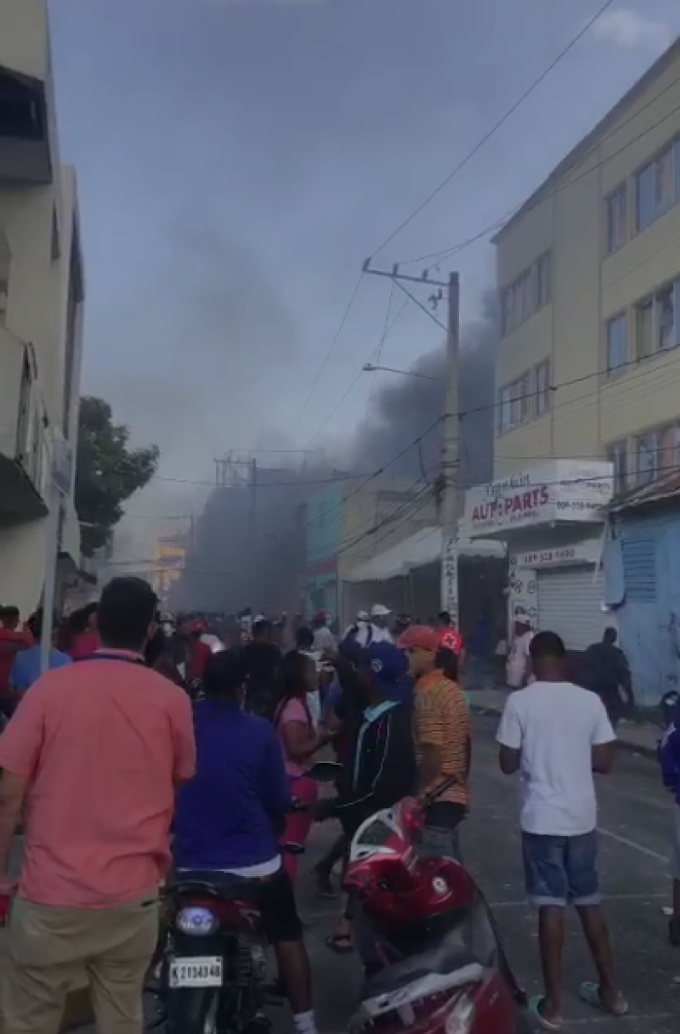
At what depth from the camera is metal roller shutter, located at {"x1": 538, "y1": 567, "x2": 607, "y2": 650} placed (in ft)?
72.8

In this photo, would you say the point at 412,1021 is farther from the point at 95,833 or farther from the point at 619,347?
the point at 619,347

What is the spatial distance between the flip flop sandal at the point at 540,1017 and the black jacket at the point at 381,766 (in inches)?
42.3

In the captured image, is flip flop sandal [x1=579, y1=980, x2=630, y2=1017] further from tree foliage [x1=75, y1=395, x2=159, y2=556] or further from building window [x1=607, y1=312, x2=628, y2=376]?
tree foliage [x1=75, y1=395, x2=159, y2=556]

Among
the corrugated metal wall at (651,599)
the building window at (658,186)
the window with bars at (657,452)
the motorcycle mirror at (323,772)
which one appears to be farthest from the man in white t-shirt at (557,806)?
the building window at (658,186)

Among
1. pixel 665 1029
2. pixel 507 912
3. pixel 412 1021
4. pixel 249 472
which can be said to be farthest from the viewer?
pixel 249 472

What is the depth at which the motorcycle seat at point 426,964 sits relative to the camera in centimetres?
389

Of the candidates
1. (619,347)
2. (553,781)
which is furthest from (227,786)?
(619,347)

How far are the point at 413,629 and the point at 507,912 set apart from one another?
6.32ft

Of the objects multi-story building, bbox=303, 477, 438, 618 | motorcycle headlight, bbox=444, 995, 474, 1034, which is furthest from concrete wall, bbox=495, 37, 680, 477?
motorcycle headlight, bbox=444, 995, 474, 1034

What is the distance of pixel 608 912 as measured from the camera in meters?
7.03

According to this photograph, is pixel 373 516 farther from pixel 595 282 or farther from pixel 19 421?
pixel 19 421

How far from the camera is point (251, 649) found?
830 cm

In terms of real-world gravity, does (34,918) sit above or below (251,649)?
below

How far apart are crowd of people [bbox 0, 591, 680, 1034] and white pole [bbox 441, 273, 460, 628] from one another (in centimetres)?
1440
